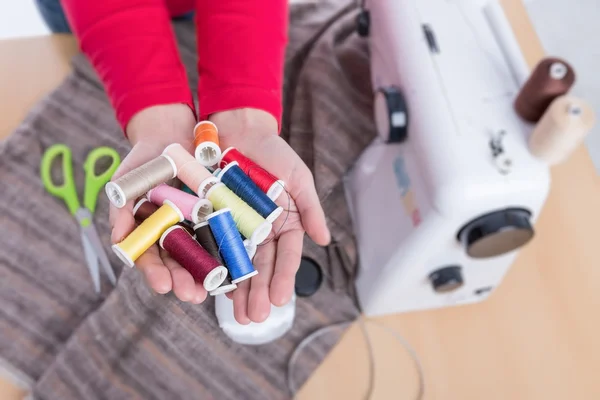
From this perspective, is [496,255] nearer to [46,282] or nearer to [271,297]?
[271,297]

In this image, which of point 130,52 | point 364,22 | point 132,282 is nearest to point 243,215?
point 132,282

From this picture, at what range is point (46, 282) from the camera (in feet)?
2.46

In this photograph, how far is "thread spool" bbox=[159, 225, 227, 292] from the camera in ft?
1.58

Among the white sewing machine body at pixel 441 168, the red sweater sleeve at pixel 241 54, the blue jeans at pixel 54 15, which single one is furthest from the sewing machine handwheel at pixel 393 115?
the blue jeans at pixel 54 15

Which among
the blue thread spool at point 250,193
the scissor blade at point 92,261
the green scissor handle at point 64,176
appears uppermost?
the blue thread spool at point 250,193

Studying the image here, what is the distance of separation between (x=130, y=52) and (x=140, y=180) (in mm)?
207

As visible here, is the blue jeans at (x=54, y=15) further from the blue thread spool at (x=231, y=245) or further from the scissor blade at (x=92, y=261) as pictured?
the blue thread spool at (x=231, y=245)

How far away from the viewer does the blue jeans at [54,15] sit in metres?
0.85

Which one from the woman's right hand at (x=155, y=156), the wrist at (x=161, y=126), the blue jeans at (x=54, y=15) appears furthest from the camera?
the blue jeans at (x=54, y=15)

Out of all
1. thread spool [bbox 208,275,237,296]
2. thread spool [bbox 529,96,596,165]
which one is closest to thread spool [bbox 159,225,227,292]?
thread spool [bbox 208,275,237,296]

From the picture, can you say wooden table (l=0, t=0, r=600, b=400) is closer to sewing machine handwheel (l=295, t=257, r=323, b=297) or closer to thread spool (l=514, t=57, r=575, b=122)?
sewing machine handwheel (l=295, t=257, r=323, b=297)

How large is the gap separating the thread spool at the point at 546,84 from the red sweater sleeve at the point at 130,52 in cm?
38

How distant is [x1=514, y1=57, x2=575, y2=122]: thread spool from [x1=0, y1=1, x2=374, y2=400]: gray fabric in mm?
238

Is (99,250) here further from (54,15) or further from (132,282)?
(54,15)
